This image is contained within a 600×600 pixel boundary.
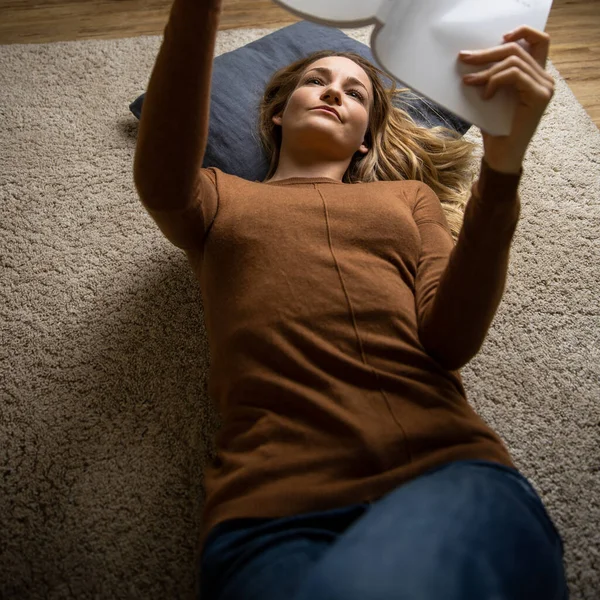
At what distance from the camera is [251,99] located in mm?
1350

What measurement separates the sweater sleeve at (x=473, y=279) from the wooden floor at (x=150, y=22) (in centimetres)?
121

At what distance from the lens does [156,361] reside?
43.8 inches

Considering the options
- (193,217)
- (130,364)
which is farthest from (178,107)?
(130,364)

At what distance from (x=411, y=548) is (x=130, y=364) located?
68 cm

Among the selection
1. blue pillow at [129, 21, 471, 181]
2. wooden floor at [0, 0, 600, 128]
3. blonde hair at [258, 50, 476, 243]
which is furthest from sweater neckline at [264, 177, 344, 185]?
wooden floor at [0, 0, 600, 128]

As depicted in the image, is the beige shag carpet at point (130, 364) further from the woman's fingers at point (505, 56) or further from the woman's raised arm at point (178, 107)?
the woman's fingers at point (505, 56)

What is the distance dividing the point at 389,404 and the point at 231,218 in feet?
1.27

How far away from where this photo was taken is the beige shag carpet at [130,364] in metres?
0.92

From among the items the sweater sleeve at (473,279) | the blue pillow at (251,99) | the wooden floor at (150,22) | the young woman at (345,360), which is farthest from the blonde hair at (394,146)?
the wooden floor at (150,22)

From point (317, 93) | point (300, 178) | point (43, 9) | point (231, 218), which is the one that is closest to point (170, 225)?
point (231, 218)

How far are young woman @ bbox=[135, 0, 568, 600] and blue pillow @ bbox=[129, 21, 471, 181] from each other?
275mm

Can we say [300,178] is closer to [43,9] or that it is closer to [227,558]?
[227,558]

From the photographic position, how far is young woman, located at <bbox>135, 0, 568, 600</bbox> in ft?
→ 2.16

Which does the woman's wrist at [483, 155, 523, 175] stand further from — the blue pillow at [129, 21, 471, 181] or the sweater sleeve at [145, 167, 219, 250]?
the blue pillow at [129, 21, 471, 181]
